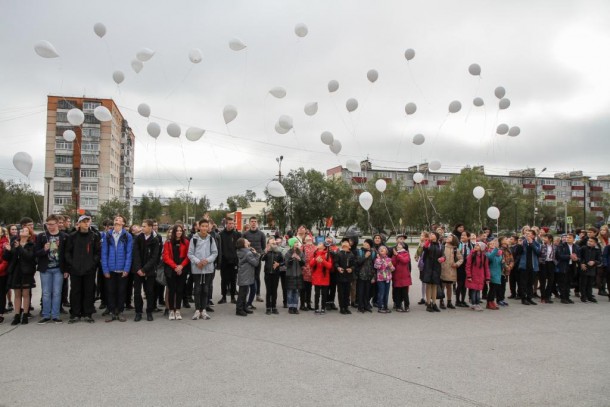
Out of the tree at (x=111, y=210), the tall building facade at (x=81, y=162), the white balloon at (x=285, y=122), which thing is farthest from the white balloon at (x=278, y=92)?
the tall building facade at (x=81, y=162)

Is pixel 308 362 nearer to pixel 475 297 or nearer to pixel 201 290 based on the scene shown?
pixel 201 290

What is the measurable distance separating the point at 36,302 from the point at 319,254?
20.8 ft

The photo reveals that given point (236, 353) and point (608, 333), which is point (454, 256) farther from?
point (236, 353)

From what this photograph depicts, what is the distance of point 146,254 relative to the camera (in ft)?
27.1

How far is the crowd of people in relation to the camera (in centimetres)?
777

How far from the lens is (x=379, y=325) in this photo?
7.63 metres

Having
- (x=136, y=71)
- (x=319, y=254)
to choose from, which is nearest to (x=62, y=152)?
(x=136, y=71)

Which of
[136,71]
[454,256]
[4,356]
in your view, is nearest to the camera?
[4,356]

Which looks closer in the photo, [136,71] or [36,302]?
[36,302]

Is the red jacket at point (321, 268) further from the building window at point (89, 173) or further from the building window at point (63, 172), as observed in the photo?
the building window at point (63, 172)

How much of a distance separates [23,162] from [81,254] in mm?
3064

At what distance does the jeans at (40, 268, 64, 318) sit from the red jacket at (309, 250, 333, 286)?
4783 mm

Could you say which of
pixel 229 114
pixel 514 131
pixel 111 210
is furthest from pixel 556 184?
pixel 229 114

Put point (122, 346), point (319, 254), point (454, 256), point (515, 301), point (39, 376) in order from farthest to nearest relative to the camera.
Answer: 1. point (515, 301)
2. point (454, 256)
3. point (319, 254)
4. point (122, 346)
5. point (39, 376)
